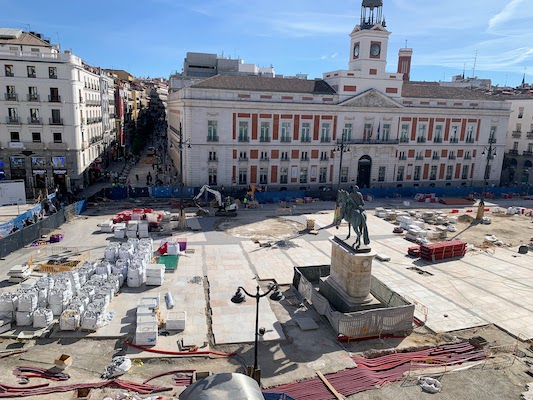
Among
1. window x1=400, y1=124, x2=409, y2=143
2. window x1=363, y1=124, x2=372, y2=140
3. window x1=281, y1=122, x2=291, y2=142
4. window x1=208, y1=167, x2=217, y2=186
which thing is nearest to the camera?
window x1=208, y1=167, x2=217, y2=186

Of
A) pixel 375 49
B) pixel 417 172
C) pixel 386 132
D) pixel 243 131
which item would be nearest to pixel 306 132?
pixel 243 131

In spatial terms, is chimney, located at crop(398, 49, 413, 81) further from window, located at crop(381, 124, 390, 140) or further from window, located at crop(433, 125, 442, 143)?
window, located at crop(381, 124, 390, 140)

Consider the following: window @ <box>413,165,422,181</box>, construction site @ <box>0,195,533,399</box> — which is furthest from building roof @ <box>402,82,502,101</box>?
construction site @ <box>0,195,533,399</box>

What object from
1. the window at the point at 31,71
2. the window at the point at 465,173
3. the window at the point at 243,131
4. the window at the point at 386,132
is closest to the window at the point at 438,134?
the window at the point at 465,173

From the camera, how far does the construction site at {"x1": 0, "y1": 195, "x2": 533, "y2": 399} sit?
49.1ft

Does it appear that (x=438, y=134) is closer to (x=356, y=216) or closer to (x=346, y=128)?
(x=346, y=128)

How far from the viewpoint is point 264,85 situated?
49375mm

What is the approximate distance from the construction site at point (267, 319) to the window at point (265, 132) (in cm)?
1992

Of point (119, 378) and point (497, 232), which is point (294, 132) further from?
point (119, 378)

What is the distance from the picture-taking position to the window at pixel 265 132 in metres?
48.1

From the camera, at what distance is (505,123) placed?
2287 inches

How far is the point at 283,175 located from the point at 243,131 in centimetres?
730

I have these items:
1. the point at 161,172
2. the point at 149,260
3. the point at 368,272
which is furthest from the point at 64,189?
the point at 368,272

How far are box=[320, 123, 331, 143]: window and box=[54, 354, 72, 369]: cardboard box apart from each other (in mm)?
40401
